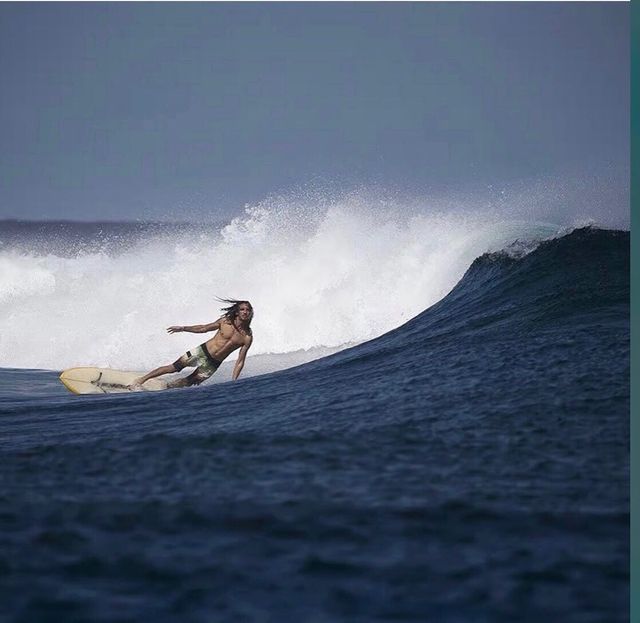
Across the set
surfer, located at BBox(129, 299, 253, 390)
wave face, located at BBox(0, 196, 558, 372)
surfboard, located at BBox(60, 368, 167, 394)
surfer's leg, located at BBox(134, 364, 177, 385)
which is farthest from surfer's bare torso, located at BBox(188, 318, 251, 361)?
wave face, located at BBox(0, 196, 558, 372)

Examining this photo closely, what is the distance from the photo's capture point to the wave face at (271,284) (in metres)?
7.48

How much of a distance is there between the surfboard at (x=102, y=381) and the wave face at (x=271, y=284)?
165cm

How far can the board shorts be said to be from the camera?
5.22 meters

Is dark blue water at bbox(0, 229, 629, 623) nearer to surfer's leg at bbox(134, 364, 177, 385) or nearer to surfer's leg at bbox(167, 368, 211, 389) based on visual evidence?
surfer's leg at bbox(134, 364, 177, 385)

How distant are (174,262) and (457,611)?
8.61 m

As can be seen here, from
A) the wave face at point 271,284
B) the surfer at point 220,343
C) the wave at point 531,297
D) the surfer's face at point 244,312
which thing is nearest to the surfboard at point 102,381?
the surfer at point 220,343

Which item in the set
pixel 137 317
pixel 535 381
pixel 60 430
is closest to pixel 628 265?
pixel 535 381

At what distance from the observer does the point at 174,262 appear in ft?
32.1

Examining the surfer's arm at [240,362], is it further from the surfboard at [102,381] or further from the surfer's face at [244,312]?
the surfboard at [102,381]

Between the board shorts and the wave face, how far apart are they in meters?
1.22

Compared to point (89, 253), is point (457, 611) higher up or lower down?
lower down

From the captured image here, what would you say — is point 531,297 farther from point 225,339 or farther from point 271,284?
point 271,284

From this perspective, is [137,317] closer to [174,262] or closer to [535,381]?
[174,262]

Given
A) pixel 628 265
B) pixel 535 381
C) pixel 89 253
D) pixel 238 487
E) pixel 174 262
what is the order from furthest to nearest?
pixel 89 253 → pixel 174 262 → pixel 628 265 → pixel 535 381 → pixel 238 487
